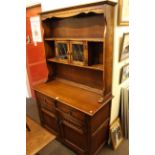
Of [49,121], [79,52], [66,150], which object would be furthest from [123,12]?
[66,150]

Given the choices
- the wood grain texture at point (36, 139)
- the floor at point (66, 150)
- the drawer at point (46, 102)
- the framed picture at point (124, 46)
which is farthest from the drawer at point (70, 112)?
the framed picture at point (124, 46)

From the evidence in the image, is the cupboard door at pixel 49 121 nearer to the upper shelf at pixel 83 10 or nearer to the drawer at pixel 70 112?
the drawer at pixel 70 112

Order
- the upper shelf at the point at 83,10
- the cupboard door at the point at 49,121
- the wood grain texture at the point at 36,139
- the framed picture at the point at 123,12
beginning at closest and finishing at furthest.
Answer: the wood grain texture at the point at 36,139 < the upper shelf at the point at 83,10 < the framed picture at the point at 123,12 < the cupboard door at the point at 49,121

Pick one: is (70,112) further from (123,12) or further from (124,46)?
(123,12)

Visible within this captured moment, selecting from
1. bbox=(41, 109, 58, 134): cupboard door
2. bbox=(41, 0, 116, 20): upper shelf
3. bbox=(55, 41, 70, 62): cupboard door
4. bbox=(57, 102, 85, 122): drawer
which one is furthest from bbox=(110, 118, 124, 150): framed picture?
bbox=(41, 0, 116, 20): upper shelf

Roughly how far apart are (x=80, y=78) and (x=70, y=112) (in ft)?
1.80

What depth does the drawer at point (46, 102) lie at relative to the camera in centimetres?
196

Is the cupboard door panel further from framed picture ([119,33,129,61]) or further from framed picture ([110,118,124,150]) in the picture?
framed picture ([119,33,129,61])

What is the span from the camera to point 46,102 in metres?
2.05

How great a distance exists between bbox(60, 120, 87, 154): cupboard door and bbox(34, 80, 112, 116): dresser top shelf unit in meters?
0.31

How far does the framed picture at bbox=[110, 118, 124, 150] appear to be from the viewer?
6.61ft
